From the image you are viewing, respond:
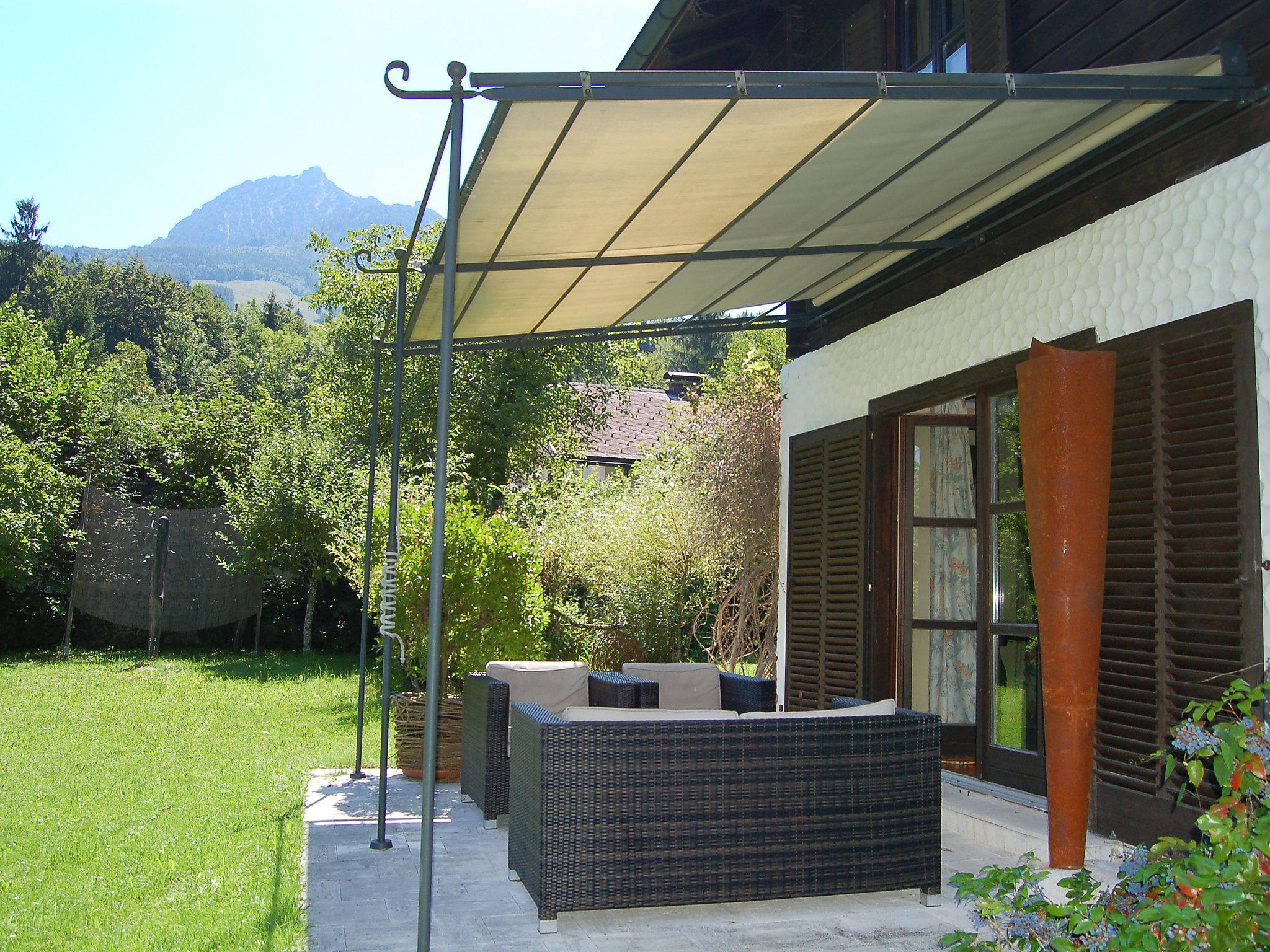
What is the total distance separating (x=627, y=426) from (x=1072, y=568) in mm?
18348

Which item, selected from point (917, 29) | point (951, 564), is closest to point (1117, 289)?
point (951, 564)

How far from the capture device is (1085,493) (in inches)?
152

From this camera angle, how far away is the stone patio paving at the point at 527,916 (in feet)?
12.2

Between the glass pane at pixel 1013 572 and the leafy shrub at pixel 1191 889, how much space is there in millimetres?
3288

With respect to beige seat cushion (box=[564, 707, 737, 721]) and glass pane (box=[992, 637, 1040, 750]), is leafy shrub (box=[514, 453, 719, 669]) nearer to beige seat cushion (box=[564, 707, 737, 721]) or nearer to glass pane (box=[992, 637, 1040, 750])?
glass pane (box=[992, 637, 1040, 750])

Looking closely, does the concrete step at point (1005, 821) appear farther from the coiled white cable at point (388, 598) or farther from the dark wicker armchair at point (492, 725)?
the coiled white cable at point (388, 598)

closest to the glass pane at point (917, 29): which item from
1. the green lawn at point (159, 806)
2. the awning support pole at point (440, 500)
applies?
the awning support pole at point (440, 500)

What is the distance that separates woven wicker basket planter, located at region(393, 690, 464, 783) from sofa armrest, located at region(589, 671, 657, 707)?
4.25ft

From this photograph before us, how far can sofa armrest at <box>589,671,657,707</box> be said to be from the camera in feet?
19.5

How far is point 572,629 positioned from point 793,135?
8.18 metres

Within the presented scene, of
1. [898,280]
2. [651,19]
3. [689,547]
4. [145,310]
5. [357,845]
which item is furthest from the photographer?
[145,310]

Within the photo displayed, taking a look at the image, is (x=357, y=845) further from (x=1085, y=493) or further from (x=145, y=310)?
(x=145, y=310)

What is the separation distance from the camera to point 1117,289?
4582 mm

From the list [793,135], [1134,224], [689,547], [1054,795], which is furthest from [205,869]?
[689,547]
